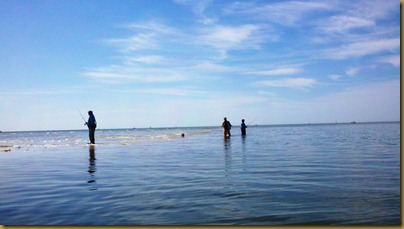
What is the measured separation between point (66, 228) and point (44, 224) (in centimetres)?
45

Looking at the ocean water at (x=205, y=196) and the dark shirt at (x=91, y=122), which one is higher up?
the dark shirt at (x=91, y=122)

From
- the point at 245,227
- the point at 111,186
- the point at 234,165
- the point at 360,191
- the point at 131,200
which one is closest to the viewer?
the point at 245,227

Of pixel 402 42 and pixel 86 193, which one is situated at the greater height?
pixel 402 42

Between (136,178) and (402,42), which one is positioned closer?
(402,42)

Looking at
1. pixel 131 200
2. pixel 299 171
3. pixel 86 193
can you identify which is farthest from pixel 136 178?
pixel 299 171

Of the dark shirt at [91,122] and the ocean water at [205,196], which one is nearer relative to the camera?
the ocean water at [205,196]

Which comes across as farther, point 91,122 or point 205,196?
point 91,122

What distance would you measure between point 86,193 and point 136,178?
2.10 m

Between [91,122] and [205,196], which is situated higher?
[91,122]

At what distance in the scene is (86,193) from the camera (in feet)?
23.9

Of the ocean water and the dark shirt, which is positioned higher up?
the dark shirt

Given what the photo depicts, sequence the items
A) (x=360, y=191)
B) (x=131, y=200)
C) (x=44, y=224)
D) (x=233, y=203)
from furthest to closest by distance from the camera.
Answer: (x=360, y=191), (x=131, y=200), (x=233, y=203), (x=44, y=224)

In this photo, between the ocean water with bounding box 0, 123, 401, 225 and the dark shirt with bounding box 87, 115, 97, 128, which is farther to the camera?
the dark shirt with bounding box 87, 115, 97, 128

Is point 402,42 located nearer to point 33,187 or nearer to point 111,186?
point 111,186
